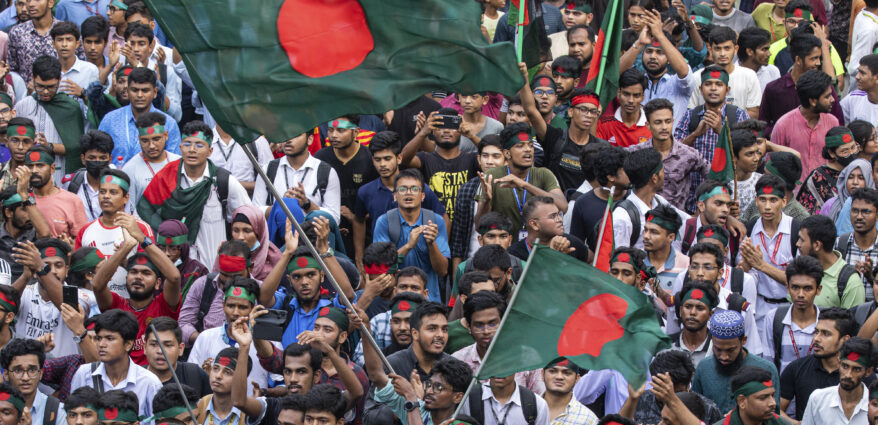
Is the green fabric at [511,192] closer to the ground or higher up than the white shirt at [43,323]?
higher up

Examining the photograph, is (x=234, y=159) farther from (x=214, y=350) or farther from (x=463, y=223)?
(x=214, y=350)

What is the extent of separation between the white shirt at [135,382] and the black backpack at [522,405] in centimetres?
236

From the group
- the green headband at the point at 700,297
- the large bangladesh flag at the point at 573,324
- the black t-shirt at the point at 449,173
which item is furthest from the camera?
the black t-shirt at the point at 449,173

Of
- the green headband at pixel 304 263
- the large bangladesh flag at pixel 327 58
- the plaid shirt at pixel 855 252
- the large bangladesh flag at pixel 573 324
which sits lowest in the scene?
the plaid shirt at pixel 855 252

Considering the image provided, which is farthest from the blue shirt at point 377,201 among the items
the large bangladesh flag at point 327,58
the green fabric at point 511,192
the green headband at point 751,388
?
the large bangladesh flag at point 327,58

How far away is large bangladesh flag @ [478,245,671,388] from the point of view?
8828mm

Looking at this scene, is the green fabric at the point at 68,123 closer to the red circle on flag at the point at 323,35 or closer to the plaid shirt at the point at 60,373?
the plaid shirt at the point at 60,373

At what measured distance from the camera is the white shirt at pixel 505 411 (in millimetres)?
10703

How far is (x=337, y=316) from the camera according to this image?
1163cm

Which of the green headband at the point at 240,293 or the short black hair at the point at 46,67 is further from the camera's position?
the short black hair at the point at 46,67

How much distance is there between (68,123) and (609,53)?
583cm

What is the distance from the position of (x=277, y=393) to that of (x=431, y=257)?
2.03 metres

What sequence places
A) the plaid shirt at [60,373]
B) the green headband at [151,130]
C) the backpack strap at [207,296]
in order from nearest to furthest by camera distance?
the plaid shirt at [60,373], the backpack strap at [207,296], the green headband at [151,130]

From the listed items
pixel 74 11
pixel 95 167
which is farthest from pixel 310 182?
pixel 74 11
